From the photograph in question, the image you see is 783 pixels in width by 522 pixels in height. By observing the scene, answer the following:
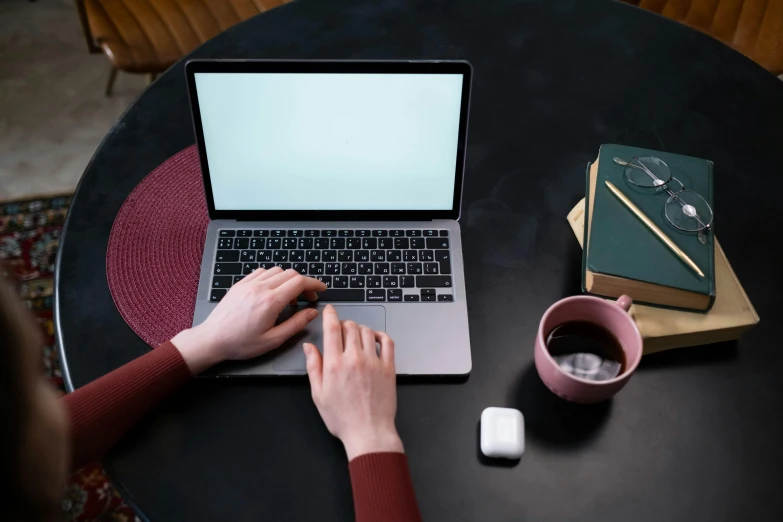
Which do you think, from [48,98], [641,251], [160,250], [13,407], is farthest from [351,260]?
[48,98]

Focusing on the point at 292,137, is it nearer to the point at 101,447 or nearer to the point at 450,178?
the point at 450,178

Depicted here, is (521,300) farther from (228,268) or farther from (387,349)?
(228,268)

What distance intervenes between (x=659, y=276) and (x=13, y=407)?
0.69m

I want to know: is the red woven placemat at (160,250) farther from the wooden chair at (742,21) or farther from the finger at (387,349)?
the wooden chair at (742,21)

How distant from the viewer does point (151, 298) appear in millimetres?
874

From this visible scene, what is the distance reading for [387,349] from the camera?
78 centimetres

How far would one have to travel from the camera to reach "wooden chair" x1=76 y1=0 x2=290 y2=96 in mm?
1497

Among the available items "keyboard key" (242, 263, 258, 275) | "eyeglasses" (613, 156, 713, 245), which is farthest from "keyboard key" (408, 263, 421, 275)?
"eyeglasses" (613, 156, 713, 245)

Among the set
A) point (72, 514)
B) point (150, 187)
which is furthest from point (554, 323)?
point (72, 514)

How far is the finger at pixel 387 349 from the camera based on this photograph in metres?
0.78

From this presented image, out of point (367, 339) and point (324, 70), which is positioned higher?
point (324, 70)

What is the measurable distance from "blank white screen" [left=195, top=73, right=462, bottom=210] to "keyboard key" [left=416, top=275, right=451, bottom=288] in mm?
103

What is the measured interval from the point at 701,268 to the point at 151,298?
2.34 feet

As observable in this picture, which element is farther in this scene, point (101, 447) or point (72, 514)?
point (72, 514)
